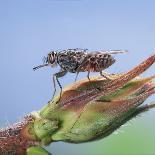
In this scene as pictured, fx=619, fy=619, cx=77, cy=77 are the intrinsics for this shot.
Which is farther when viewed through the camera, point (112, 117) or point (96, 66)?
point (96, 66)

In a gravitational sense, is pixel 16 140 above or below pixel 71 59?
below

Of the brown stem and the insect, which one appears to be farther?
the insect

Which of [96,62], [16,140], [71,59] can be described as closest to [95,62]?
[96,62]

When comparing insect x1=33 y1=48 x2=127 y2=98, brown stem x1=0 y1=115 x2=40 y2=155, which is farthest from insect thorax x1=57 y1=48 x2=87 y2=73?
brown stem x1=0 y1=115 x2=40 y2=155

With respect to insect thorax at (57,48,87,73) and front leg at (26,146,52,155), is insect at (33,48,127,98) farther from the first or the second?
front leg at (26,146,52,155)

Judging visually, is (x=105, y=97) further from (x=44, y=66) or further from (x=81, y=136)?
(x=44, y=66)

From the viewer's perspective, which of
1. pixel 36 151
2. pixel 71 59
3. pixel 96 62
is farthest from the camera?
pixel 71 59

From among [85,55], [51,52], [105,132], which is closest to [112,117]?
[105,132]

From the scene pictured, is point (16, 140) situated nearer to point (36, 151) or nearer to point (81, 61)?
point (36, 151)
